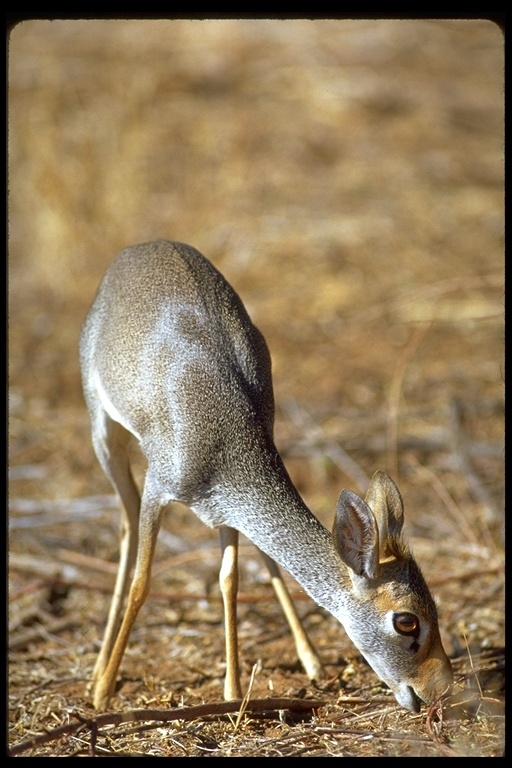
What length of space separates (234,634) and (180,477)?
77cm

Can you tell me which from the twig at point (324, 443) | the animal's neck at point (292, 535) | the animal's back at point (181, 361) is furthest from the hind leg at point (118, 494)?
the twig at point (324, 443)

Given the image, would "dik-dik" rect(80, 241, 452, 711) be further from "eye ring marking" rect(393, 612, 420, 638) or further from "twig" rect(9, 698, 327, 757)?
"twig" rect(9, 698, 327, 757)

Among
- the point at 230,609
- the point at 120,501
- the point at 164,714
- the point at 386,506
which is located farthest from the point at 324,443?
the point at 164,714

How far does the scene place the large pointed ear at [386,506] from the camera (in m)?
3.82

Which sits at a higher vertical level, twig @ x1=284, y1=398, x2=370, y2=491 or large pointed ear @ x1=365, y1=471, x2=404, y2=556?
large pointed ear @ x1=365, y1=471, x2=404, y2=556

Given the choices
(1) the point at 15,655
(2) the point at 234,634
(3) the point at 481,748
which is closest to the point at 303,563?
(2) the point at 234,634

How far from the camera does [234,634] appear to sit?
4.27 meters

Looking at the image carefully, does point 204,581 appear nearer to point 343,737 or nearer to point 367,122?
point 343,737

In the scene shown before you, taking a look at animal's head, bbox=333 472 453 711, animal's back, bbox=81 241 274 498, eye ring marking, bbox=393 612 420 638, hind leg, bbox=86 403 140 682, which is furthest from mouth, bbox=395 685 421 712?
hind leg, bbox=86 403 140 682

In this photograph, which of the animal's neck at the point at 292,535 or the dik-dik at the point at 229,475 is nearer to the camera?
the dik-dik at the point at 229,475

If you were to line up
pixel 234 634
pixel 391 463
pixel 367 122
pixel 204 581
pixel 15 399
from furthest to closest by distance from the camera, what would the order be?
1. pixel 367 122
2. pixel 15 399
3. pixel 391 463
4. pixel 204 581
5. pixel 234 634

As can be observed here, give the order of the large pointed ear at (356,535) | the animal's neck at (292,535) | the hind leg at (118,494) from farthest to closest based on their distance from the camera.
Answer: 1. the hind leg at (118,494)
2. the animal's neck at (292,535)
3. the large pointed ear at (356,535)

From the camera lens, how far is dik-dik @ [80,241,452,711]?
3834mm

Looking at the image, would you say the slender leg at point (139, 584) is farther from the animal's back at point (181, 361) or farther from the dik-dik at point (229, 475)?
the animal's back at point (181, 361)
